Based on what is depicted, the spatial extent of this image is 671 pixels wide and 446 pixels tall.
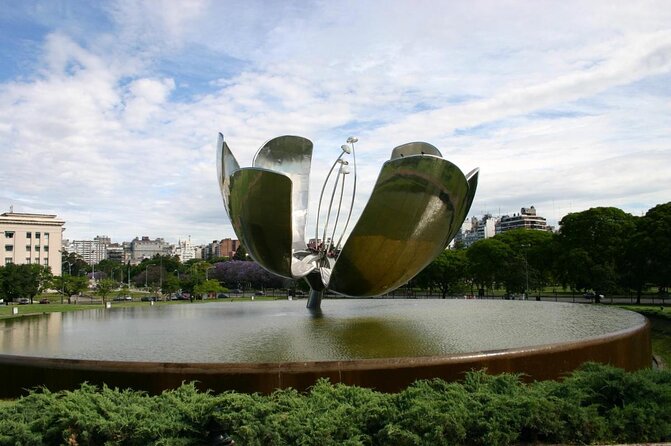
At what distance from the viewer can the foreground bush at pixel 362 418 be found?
17.3ft

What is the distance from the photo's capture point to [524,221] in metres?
147

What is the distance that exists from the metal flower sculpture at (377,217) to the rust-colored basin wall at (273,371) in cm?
413

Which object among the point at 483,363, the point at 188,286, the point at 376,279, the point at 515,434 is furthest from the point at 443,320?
A: the point at 188,286

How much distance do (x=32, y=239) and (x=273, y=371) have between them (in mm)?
91497

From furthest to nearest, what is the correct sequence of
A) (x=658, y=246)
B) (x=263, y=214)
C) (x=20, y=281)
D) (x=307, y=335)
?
1. (x=20, y=281)
2. (x=658, y=246)
3. (x=263, y=214)
4. (x=307, y=335)

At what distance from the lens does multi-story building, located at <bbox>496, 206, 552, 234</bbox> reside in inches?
5806

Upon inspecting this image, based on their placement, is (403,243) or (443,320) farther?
(443,320)

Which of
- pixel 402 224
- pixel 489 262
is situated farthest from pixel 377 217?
pixel 489 262

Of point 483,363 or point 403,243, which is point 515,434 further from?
point 403,243

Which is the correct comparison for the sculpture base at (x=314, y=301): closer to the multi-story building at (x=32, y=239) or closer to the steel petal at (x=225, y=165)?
the steel petal at (x=225, y=165)

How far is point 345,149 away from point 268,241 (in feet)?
15.0

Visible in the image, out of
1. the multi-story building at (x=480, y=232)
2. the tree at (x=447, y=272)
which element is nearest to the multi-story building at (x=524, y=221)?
the multi-story building at (x=480, y=232)

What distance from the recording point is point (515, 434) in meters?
5.36

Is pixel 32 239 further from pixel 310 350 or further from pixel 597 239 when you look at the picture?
pixel 310 350
